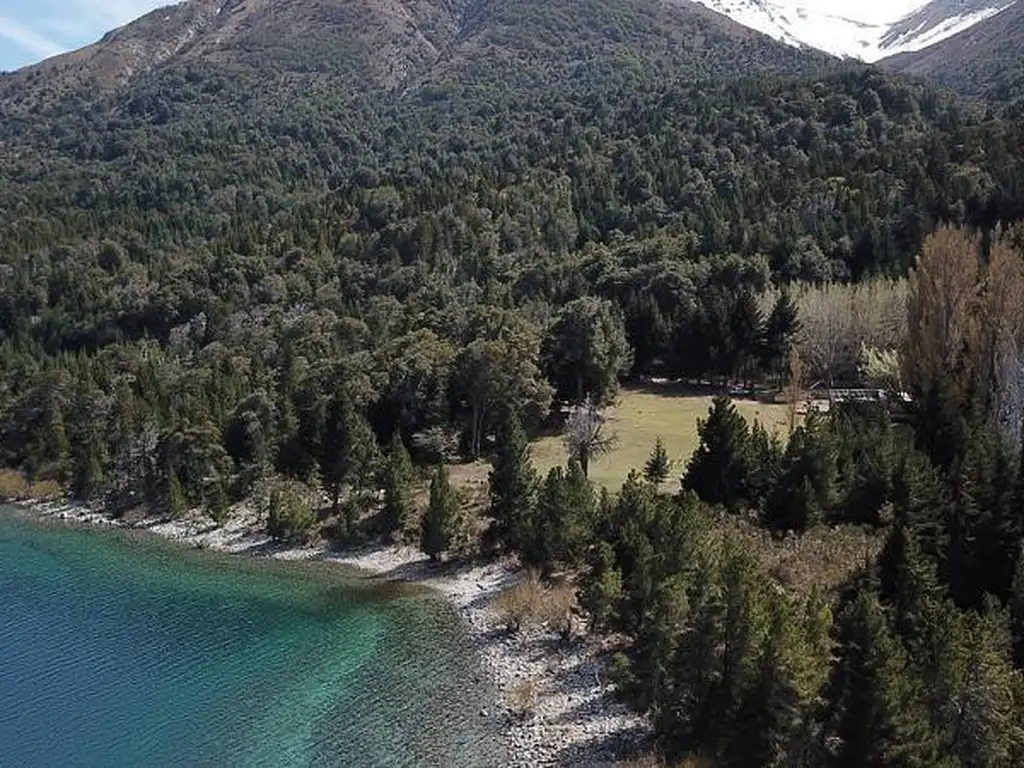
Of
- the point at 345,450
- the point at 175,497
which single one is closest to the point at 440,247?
the point at 175,497

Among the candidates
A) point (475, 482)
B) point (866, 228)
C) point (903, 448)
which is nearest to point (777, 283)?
point (866, 228)

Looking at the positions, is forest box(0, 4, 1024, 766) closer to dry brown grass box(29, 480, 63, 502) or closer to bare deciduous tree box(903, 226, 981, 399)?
bare deciduous tree box(903, 226, 981, 399)

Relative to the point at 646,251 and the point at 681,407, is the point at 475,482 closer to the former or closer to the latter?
the point at 681,407

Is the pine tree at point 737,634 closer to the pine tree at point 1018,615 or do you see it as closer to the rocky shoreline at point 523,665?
the rocky shoreline at point 523,665

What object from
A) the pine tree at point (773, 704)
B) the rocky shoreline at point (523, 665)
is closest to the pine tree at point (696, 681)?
the pine tree at point (773, 704)

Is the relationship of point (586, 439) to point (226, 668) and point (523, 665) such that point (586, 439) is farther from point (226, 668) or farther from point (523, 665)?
point (226, 668)
